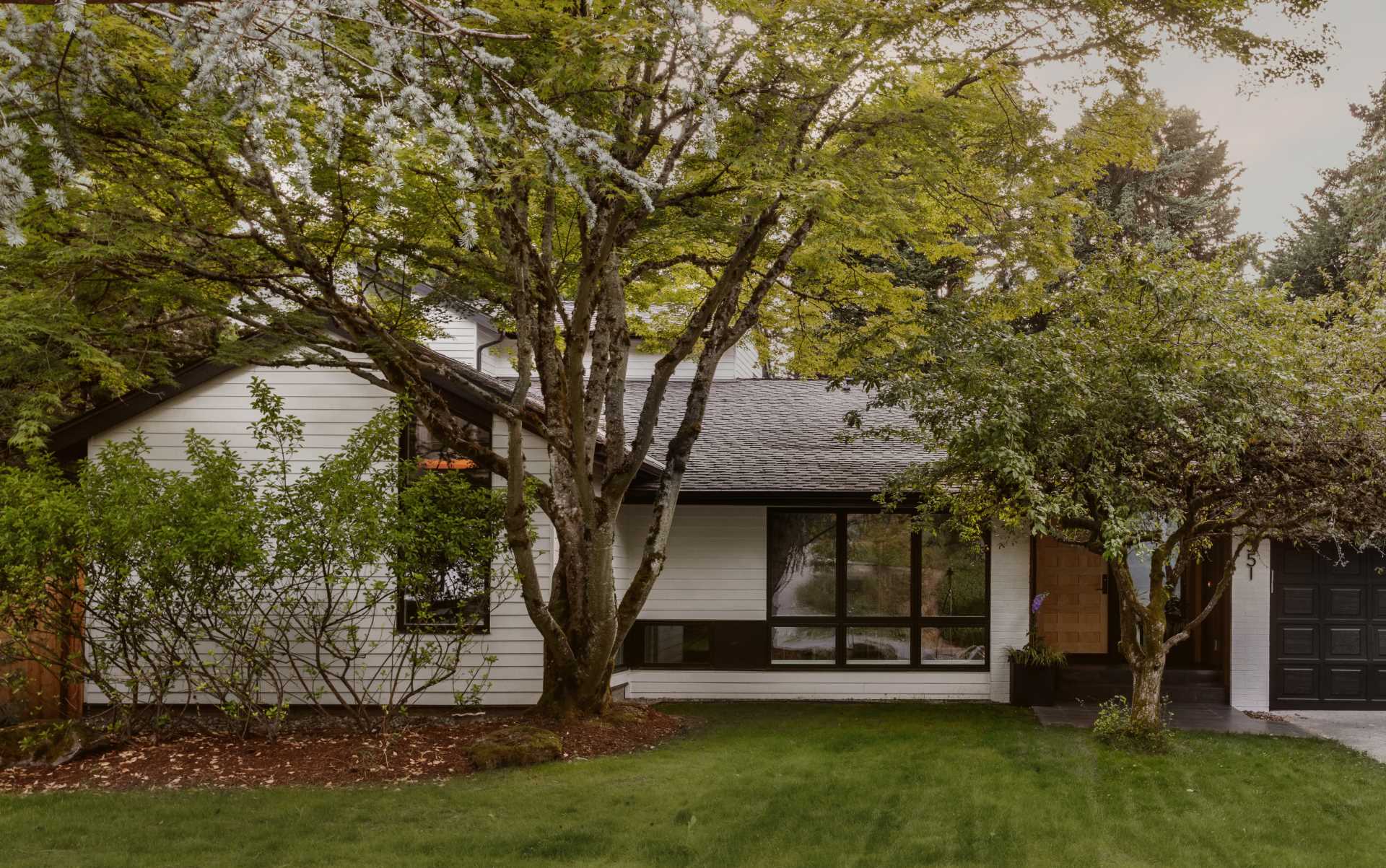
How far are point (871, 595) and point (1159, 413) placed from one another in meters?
5.48

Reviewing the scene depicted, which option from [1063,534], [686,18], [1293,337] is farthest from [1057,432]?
[686,18]

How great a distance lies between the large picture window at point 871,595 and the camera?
12.8 m

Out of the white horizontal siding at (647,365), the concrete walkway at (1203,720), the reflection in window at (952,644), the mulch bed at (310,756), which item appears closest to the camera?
the mulch bed at (310,756)

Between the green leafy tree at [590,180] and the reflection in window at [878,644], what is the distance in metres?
3.77

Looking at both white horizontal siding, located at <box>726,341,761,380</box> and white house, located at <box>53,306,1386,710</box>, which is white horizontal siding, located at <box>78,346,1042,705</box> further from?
white horizontal siding, located at <box>726,341,761,380</box>

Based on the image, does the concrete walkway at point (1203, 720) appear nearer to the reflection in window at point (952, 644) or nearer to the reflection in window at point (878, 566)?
the reflection in window at point (952, 644)

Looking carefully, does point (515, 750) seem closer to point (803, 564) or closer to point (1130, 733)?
point (803, 564)

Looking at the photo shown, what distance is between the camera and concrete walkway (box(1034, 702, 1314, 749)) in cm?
1065

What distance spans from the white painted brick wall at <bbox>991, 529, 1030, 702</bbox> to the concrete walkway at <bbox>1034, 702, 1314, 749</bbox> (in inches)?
30.4

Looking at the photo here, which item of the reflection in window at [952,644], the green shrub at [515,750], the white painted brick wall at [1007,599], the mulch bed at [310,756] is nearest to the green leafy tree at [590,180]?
the mulch bed at [310,756]

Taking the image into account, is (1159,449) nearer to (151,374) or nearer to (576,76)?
(576,76)

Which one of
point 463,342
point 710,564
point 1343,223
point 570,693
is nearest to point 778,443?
point 710,564

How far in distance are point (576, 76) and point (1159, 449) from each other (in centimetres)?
591

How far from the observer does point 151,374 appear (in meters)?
10.7
